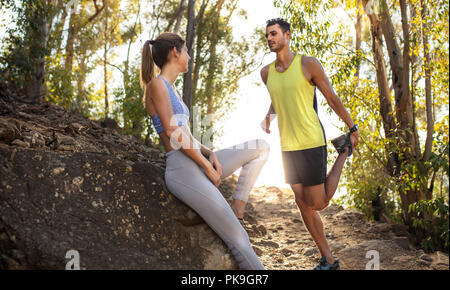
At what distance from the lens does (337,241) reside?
19.8ft

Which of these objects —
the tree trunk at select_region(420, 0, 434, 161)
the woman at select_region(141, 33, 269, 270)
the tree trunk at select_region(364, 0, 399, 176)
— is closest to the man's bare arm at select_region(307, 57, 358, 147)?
the woman at select_region(141, 33, 269, 270)

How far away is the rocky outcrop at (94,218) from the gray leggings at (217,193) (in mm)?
152

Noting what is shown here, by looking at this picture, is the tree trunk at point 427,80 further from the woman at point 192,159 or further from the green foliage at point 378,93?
the woman at point 192,159

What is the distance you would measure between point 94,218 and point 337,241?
13.0 feet

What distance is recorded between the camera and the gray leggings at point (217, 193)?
3.02 m

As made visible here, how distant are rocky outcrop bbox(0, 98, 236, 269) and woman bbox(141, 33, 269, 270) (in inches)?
7.1

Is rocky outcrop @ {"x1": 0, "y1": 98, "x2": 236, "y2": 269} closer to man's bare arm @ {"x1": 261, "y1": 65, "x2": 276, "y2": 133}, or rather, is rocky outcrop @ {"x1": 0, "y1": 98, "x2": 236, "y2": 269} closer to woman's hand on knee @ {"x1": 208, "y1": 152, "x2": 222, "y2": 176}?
woman's hand on knee @ {"x1": 208, "y1": 152, "x2": 222, "y2": 176}

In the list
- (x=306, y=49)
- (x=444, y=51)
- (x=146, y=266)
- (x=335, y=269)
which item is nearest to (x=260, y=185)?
(x=306, y=49)

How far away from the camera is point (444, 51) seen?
18.8 ft

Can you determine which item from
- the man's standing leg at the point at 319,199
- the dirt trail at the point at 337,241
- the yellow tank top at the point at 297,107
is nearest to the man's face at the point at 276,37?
the yellow tank top at the point at 297,107

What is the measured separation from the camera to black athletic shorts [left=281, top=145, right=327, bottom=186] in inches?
144

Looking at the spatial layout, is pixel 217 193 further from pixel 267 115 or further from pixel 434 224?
pixel 434 224

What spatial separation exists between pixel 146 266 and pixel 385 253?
3089 mm

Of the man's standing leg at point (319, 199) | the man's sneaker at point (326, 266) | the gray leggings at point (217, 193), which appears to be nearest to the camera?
the gray leggings at point (217, 193)
